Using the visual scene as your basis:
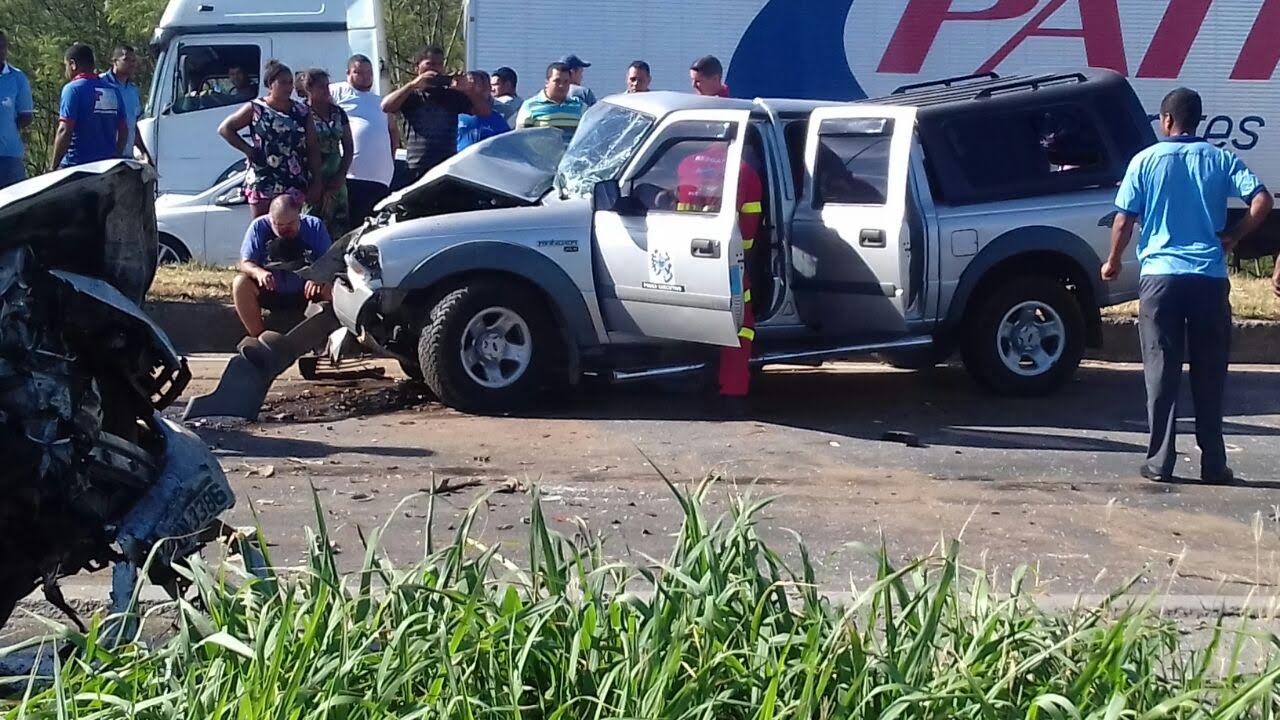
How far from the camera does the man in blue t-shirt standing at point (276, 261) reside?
920 centimetres

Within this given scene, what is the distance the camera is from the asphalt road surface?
5.86m

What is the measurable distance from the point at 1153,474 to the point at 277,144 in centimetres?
607

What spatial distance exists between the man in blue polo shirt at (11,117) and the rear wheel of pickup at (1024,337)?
6.80 m

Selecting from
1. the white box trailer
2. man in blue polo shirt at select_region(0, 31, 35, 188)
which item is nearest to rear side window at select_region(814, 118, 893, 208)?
man in blue polo shirt at select_region(0, 31, 35, 188)

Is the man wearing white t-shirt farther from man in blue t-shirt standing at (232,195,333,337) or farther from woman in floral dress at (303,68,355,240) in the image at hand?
man in blue t-shirt standing at (232,195,333,337)

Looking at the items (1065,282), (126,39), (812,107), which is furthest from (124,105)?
(126,39)

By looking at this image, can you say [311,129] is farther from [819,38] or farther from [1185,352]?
[819,38]

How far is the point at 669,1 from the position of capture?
592 inches

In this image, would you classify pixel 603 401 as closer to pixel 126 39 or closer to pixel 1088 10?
pixel 1088 10

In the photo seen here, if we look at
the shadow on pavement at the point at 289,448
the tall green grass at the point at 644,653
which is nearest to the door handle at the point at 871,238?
the shadow on pavement at the point at 289,448

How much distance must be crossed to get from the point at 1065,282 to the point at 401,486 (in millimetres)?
4720

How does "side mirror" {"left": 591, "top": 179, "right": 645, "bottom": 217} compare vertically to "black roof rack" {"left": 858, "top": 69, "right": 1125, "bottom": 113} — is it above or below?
below

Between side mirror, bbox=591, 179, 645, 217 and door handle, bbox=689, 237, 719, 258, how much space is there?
44 centimetres

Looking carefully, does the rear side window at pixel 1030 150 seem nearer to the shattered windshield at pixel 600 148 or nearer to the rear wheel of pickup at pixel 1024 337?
the rear wheel of pickup at pixel 1024 337
